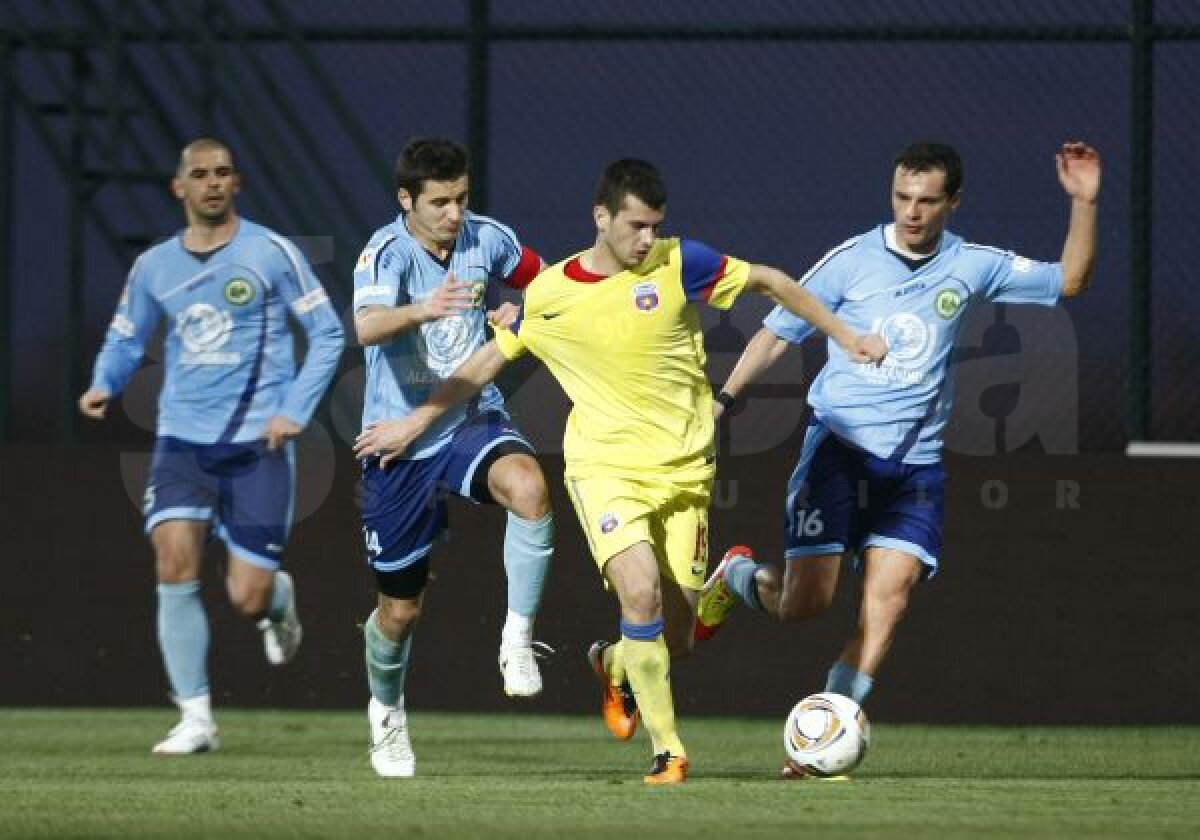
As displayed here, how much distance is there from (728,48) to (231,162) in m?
2.76

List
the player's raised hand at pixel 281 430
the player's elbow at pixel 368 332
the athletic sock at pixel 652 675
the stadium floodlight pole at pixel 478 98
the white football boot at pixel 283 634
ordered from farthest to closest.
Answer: the stadium floodlight pole at pixel 478 98, the white football boot at pixel 283 634, the player's raised hand at pixel 281 430, the player's elbow at pixel 368 332, the athletic sock at pixel 652 675

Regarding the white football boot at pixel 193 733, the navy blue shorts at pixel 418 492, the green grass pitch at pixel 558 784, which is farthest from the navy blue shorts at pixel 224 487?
the navy blue shorts at pixel 418 492

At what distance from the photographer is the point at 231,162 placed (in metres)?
10.3

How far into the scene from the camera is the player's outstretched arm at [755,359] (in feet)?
29.1

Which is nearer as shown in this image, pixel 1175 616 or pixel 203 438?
pixel 203 438

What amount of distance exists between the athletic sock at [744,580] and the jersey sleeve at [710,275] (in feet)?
5.85

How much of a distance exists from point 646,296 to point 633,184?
392 millimetres

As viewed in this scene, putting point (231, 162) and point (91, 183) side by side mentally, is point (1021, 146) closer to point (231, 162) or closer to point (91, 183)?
point (231, 162)

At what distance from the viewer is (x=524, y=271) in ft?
29.6

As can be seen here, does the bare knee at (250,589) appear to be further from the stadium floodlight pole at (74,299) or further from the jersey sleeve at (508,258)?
the jersey sleeve at (508,258)

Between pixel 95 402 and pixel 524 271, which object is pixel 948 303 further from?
pixel 95 402

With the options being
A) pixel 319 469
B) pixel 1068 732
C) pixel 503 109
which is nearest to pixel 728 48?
pixel 503 109

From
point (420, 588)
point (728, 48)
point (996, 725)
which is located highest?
point (728, 48)

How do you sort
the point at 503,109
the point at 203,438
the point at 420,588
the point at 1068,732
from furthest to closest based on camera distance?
the point at 503,109
the point at 1068,732
the point at 203,438
the point at 420,588
